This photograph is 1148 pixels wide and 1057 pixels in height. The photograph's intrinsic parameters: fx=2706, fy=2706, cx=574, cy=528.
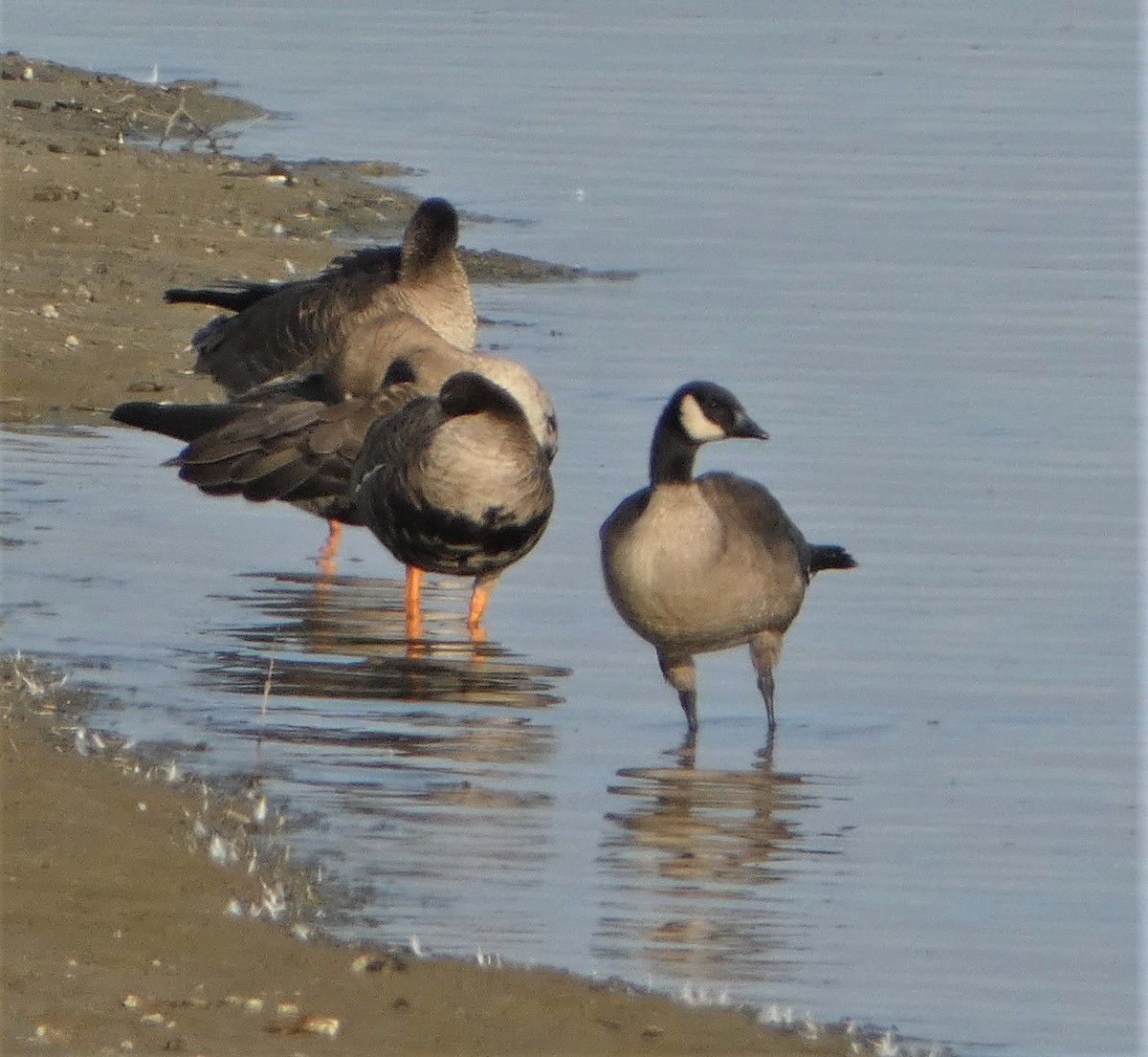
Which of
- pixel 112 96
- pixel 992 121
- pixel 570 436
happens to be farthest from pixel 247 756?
pixel 992 121

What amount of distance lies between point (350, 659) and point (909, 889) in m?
2.76

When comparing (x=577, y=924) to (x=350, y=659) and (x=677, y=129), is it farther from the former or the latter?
(x=677, y=129)

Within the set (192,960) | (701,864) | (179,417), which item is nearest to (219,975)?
(192,960)

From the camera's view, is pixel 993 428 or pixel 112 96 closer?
pixel 993 428

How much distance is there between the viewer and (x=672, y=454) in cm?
838

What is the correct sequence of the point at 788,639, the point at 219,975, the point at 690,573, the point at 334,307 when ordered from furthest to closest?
the point at 334,307, the point at 788,639, the point at 690,573, the point at 219,975

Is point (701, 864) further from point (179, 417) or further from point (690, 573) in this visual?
point (179, 417)

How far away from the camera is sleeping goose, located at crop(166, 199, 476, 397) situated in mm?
12352

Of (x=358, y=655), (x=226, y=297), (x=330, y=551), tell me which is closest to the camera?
(x=358, y=655)

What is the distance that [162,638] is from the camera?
8.95 meters

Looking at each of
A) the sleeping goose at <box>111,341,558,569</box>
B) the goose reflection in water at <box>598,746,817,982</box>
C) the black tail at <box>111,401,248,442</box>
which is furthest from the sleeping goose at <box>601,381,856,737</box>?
the black tail at <box>111,401,248,442</box>

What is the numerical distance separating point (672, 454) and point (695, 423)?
154 millimetres

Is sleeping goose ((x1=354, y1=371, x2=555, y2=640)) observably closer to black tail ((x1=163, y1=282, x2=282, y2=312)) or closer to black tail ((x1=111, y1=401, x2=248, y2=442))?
black tail ((x1=111, y1=401, x2=248, y2=442))

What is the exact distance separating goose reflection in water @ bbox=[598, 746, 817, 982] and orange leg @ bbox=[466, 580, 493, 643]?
1528 mm
